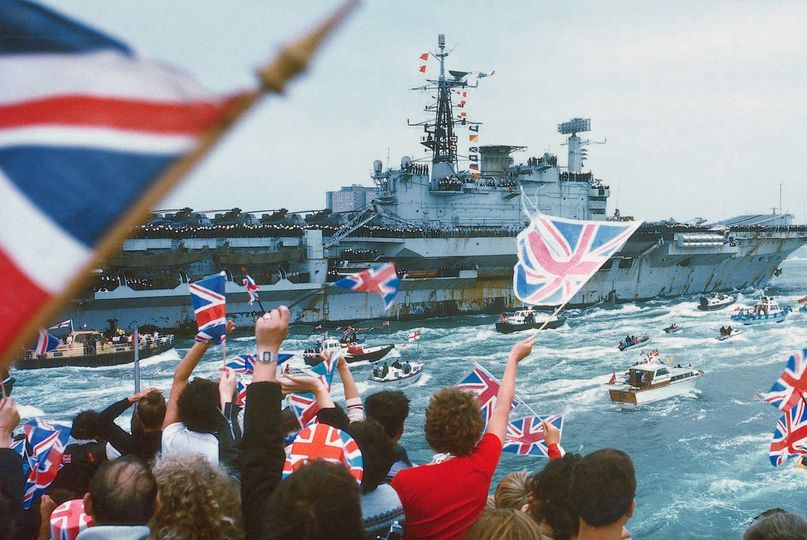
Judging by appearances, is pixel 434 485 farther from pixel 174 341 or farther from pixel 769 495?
pixel 174 341

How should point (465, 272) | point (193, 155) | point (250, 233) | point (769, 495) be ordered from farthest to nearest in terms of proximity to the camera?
point (465, 272) < point (250, 233) < point (769, 495) < point (193, 155)

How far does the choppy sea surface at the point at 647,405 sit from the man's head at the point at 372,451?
11115 mm

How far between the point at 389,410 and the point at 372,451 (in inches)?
21.4

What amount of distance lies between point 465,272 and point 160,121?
138 ft

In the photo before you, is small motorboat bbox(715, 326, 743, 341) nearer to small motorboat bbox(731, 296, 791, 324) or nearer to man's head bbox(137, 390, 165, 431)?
small motorboat bbox(731, 296, 791, 324)

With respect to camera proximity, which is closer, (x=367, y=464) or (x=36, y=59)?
(x=36, y=59)

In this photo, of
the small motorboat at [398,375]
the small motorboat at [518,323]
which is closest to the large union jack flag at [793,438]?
the small motorboat at [398,375]

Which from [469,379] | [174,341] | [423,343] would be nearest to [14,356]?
[469,379]

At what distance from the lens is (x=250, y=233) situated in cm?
4025

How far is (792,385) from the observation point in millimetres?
7727

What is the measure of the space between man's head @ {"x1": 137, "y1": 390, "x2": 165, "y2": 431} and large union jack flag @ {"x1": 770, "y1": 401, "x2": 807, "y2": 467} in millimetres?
6286

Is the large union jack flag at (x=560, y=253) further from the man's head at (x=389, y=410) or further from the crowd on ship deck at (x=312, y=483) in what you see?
the man's head at (x=389, y=410)

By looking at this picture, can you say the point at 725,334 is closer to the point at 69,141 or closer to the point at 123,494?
the point at 123,494

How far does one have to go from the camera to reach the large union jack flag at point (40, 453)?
15.9 feet
